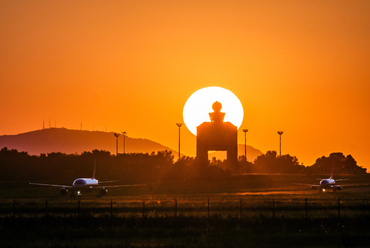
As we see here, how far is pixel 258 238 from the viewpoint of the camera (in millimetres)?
43312

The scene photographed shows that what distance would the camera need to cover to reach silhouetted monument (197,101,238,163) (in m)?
144

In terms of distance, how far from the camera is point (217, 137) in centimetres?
14450

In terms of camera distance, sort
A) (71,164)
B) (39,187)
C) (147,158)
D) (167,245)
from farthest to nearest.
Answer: (147,158), (71,164), (39,187), (167,245)

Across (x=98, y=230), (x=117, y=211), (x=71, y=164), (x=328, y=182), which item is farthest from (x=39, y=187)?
(x=98, y=230)

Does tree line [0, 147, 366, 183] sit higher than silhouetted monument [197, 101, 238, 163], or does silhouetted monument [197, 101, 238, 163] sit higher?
silhouetted monument [197, 101, 238, 163]

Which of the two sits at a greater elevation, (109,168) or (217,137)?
(217,137)

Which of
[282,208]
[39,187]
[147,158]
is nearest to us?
[282,208]

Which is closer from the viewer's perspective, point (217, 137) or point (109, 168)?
point (217, 137)

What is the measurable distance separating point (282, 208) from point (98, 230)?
25.3 m

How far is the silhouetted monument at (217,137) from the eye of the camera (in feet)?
474

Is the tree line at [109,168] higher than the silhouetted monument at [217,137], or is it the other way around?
the silhouetted monument at [217,137]

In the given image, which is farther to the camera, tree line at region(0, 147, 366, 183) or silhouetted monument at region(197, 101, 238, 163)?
silhouetted monument at region(197, 101, 238, 163)

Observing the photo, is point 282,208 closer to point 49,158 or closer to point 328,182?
point 328,182

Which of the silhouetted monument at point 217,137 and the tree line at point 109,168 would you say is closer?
the tree line at point 109,168
